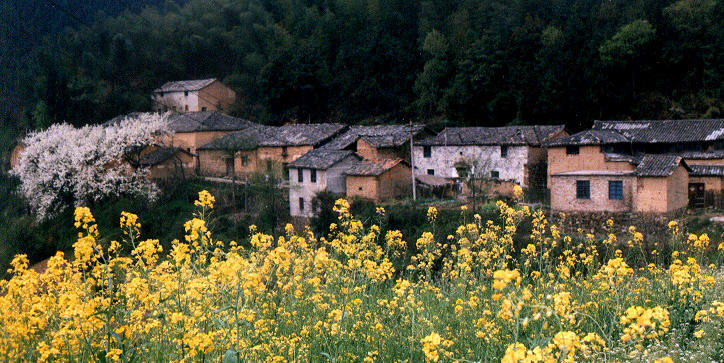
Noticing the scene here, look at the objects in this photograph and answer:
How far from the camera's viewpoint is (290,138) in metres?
Result: 30.5

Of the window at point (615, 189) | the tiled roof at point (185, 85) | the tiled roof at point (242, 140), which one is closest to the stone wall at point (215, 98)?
the tiled roof at point (185, 85)

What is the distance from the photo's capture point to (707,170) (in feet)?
67.8

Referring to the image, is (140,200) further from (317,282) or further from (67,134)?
(317,282)

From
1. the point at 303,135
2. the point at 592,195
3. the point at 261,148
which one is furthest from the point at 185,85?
the point at 592,195

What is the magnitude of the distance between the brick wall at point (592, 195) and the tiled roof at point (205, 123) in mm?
19069

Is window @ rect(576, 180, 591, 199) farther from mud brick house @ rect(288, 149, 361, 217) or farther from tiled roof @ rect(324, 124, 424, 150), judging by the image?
tiled roof @ rect(324, 124, 424, 150)

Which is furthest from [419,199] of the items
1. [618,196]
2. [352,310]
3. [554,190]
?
[352,310]

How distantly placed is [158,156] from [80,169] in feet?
12.5

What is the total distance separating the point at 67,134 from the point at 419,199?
17.2 metres

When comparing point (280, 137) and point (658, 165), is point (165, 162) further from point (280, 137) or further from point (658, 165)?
point (658, 165)

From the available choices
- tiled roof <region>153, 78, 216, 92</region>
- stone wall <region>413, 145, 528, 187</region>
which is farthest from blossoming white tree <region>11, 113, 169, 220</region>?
tiled roof <region>153, 78, 216, 92</region>

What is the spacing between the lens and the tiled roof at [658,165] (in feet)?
62.2

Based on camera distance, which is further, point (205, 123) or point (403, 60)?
point (403, 60)

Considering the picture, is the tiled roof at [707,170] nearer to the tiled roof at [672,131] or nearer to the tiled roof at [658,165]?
the tiled roof at [658,165]
